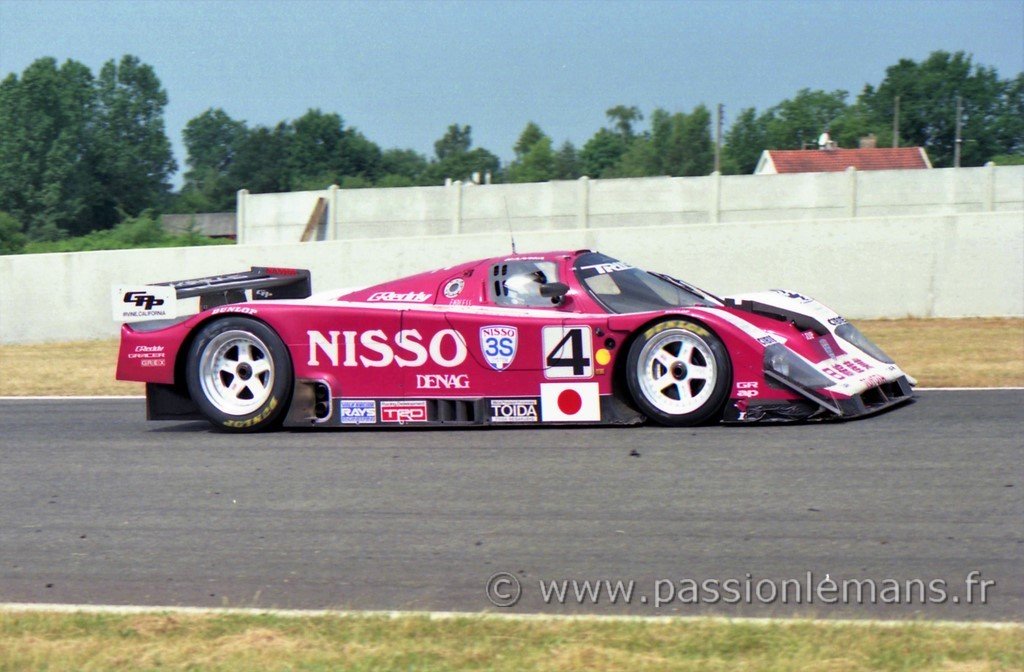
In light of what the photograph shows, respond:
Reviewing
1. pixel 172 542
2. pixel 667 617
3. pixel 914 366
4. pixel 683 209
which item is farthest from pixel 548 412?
pixel 683 209

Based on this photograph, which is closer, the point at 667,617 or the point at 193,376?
the point at 667,617

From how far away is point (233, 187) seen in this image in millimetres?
96125

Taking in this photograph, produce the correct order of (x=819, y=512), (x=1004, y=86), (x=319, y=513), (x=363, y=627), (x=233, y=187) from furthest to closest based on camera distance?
(x=233, y=187)
(x=1004, y=86)
(x=319, y=513)
(x=819, y=512)
(x=363, y=627)

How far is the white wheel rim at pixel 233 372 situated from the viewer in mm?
8750

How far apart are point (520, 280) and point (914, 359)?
543 centimetres

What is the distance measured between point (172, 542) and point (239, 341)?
3238mm

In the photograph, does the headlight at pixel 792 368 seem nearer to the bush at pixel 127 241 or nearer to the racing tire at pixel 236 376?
the racing tire at pixel 236 376

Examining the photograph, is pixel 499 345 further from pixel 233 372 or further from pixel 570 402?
pixel 233 372

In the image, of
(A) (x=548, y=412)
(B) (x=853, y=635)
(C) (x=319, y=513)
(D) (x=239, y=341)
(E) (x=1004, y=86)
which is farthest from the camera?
(E) (x=1004, y=86)

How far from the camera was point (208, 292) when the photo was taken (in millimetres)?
9234

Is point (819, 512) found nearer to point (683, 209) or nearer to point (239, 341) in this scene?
point (239, 341)

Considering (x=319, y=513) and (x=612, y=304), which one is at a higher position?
(x=612, y=304)

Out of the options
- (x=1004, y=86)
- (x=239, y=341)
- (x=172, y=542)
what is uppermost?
(x=1004, y=86)

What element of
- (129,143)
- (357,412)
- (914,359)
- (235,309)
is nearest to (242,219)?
(914,359)
